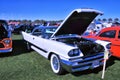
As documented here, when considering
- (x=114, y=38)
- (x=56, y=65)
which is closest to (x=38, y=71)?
(x=56, y=65)

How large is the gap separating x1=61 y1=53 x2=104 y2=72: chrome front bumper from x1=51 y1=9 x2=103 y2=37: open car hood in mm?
1466

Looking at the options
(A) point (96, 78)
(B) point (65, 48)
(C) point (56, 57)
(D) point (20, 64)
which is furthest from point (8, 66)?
(A) point (96, 78)

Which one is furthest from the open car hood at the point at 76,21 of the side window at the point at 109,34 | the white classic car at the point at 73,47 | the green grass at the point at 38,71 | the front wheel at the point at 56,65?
the green grass at the point at 38,71

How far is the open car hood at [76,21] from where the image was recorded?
5.82 meters

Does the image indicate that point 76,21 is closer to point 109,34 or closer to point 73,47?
point 73,47

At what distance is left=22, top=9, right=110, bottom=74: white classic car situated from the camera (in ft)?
16.5

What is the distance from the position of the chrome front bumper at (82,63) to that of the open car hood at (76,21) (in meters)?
1.47

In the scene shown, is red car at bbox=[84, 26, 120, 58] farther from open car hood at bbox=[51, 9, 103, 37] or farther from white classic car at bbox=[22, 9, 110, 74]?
open car hood at bbox=[51, 9, 103, 37]

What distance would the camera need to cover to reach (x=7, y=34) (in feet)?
29.1

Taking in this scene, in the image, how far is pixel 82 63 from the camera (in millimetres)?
5078

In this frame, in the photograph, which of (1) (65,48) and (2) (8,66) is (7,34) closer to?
(2) (8,66)

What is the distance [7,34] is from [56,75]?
173 inches

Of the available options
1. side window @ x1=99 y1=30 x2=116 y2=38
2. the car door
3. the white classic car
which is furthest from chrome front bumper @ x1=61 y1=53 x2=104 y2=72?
side window @ x1=99 y1=30 x2=116 y2=38

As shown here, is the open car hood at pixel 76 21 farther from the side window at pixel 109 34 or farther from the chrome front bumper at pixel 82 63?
the chrome front bumper at pixel 82 63
